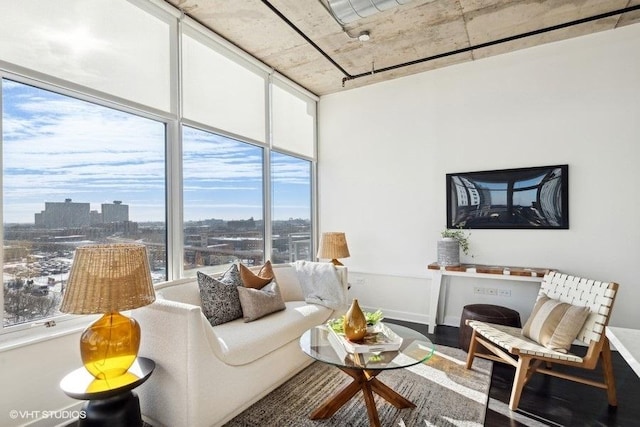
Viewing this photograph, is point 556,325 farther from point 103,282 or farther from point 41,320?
point 41,320

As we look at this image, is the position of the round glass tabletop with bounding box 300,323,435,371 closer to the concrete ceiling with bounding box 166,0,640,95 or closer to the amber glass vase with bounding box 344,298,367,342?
the amber glass vase with bounding box 344,298,367,342

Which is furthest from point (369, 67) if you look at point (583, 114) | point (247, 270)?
point (247, 270)

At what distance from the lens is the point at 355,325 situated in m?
2.20

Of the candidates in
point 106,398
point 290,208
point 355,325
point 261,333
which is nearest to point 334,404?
point 355,325

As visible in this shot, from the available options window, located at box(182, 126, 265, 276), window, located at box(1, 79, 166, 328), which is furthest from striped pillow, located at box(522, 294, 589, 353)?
window, located at box(1, 79, 166, 328)

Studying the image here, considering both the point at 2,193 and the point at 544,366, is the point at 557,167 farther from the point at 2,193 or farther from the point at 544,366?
the point at 2,193

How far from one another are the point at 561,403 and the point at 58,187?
12.4 feet

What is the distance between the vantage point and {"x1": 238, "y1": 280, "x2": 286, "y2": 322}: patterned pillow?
9.29ft

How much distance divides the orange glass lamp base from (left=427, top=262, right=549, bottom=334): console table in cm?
306

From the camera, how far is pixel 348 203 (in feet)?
16.1

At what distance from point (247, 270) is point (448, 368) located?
1941mm

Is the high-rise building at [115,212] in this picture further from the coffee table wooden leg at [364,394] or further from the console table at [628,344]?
the console table at [628,344]

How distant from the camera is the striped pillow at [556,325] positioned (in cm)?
239

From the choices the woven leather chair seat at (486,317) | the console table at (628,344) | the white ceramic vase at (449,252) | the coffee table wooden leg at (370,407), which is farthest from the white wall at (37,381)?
the white ceramic vase at (449,252)
